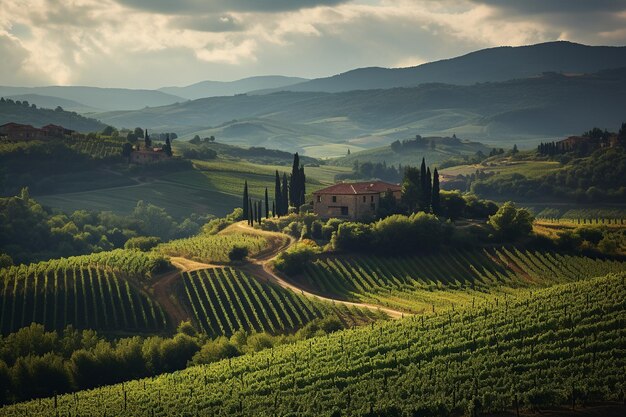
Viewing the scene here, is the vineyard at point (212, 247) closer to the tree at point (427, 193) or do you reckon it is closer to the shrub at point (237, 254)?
the shrub at point (237, 254)

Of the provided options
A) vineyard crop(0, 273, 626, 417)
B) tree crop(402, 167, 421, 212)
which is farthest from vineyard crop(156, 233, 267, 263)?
vineyard crop(0, 273, 626, 417)

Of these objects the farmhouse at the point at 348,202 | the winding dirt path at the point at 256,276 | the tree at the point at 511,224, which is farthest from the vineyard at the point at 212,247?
the tree at the point at 511,224

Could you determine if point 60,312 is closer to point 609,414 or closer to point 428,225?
point 428,225

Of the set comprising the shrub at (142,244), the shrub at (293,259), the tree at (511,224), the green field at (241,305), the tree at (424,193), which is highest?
the tree at (424,193)

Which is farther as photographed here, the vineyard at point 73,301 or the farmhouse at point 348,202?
the farmhouse at point 348,202

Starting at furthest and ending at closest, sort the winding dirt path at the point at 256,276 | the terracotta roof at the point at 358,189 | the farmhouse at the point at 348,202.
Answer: the terracotta roof at the point at 358,189
the farmhouse at the point at 348,202
the winding dirt path at the point at 256,276

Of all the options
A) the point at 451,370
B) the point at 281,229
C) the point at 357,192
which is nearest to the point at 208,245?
the point at 281,229

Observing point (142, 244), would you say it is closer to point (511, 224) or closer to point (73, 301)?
point (73, 301)

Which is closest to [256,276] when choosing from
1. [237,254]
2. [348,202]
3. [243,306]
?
[237,254]
